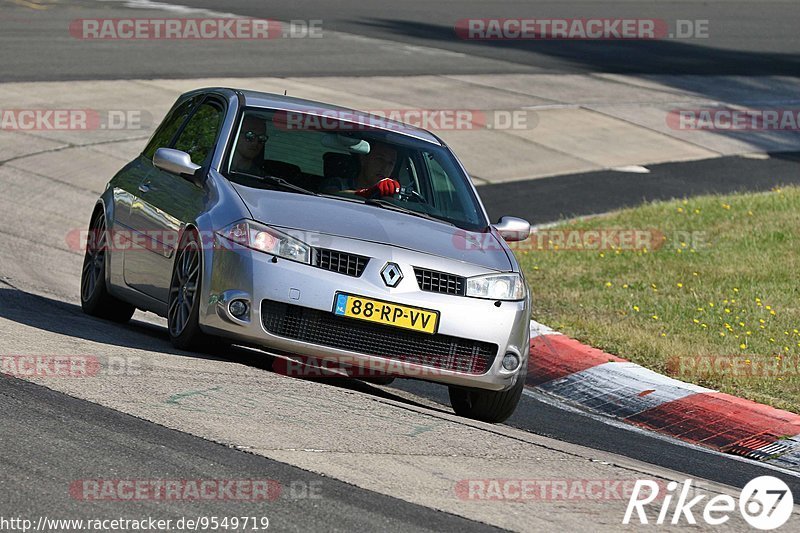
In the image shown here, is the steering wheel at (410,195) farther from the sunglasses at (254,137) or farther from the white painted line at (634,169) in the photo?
the white painted line at (634,169)

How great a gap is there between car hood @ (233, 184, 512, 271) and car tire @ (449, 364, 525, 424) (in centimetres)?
71

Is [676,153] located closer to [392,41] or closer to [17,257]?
[392,41]

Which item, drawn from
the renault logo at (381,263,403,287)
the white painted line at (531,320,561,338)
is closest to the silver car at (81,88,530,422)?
the renault logo at (381,263,403,287)

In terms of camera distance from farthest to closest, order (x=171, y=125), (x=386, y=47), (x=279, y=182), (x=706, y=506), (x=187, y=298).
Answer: (x=386, y=47), (x=171, y=125), (x=279, y=182), (x=187, y=298), (x=706, y=506)

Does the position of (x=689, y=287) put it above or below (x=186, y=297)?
below

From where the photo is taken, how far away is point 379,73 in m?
24.5

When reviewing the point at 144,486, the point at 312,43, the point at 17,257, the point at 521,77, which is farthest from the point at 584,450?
the point at 312,43

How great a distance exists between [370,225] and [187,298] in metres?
1.13

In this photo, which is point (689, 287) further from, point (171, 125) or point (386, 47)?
point (386, 47)

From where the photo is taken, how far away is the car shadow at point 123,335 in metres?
8.27

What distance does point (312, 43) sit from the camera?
27250mm

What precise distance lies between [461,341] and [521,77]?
18.3 m

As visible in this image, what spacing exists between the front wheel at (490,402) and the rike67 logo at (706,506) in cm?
181

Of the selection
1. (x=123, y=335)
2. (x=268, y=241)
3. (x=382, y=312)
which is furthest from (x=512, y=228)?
(x=123, y=335)
